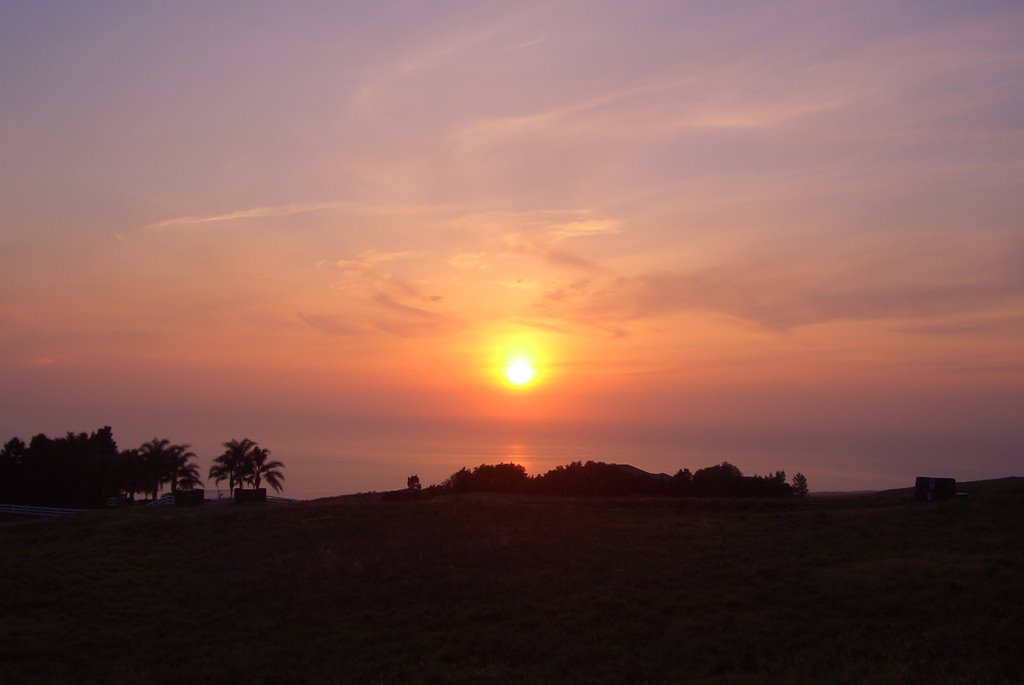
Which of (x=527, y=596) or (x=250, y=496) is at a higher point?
(x=250, y=496)

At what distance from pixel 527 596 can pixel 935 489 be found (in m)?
22.5

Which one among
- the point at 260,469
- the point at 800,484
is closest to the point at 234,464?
the point at 260,469

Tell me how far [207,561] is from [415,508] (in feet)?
35.7

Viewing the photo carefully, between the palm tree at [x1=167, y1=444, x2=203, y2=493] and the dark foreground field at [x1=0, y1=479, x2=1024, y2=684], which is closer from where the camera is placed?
the dark foreground field at [x1=0, y1=479, x2=1024, y2=684]

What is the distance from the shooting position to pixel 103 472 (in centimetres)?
6450

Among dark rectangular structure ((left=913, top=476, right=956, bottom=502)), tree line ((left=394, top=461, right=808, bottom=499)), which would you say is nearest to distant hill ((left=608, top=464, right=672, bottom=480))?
tree line ((left=394, top=461, right=808, bottom=499))

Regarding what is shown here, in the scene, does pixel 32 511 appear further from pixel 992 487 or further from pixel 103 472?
pixel 992 487

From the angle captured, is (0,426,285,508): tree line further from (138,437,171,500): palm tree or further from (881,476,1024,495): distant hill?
(881,476,1024,495): distant hill

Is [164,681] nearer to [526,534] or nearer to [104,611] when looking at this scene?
[104,611]

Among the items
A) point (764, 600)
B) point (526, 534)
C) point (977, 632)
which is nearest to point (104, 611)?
point (526, 534)

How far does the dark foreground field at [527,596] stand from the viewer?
772 inches

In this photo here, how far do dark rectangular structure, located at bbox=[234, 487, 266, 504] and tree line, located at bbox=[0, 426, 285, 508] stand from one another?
1130 cm

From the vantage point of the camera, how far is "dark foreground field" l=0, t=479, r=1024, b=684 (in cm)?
1961

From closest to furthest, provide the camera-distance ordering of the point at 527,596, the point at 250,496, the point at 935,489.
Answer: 1. the point at 527,596
2. the point at 935,489
3. the point at 250,496
